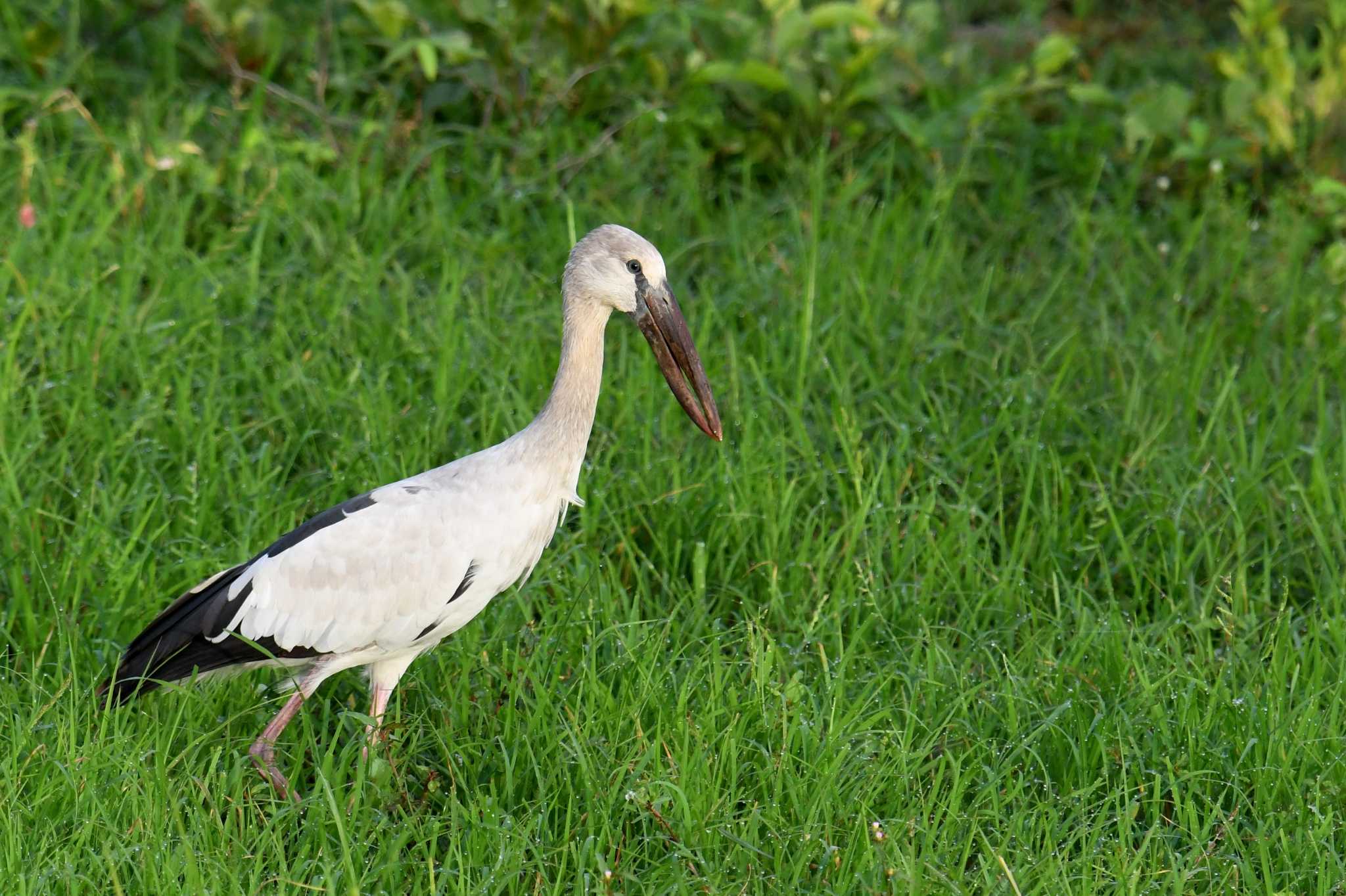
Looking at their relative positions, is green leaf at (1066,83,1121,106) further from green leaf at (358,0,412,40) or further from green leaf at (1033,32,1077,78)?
green leaf at (358,0,412,40)

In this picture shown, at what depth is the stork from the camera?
3375 millimetres

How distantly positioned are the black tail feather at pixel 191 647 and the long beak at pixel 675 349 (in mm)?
1064

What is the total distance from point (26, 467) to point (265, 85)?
208cm

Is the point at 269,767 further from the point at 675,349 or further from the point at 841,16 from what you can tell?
the point at 841,16

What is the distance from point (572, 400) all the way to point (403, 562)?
1.76 ft

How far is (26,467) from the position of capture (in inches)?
165

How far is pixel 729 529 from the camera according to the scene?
165 inches

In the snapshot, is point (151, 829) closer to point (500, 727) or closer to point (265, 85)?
point (500, 727)

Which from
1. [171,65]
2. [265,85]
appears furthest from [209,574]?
[171,65]

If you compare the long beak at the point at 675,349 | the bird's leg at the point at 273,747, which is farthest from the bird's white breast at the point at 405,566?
the long beak at the point at 675,349

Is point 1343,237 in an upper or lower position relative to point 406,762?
upper

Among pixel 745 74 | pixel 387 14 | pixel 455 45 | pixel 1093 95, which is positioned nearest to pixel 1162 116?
pixel 1093 95

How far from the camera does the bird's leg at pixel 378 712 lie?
3.38 m

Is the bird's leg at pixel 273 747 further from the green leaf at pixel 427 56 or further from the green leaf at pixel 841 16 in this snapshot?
the green leaf at pixel 841 16
